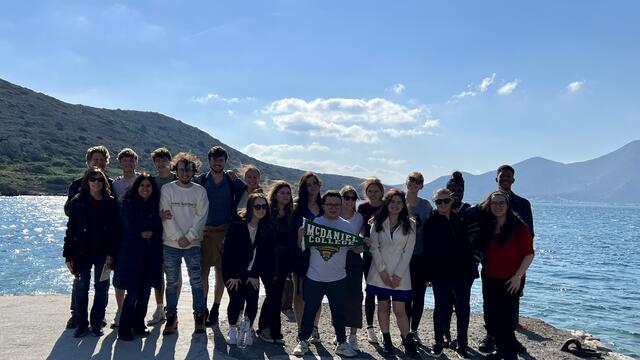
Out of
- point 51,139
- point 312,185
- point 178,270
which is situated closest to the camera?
point 178,270

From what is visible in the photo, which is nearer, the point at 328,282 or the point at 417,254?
the point at 328,282

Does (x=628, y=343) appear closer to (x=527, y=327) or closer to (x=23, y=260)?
(x=527, y=327)

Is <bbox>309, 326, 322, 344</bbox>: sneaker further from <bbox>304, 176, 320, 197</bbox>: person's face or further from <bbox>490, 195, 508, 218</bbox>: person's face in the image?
<bbox>490, 195, 508, 218</bbox>: person's face

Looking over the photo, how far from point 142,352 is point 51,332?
1.96 meters

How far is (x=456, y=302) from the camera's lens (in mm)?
6801

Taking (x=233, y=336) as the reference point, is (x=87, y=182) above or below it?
above

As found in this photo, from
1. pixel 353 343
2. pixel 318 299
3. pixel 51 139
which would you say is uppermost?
pixel 51 139

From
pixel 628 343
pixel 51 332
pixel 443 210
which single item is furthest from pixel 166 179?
pixel 628 343

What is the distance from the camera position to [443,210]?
6816 mm

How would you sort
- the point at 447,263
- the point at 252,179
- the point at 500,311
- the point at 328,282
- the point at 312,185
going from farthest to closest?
the point at 252,179 < the point at 312,185 < the point at 447,263 < the point at 328,282 < the point at 500,311

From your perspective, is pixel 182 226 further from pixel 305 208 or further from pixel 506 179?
pixel 506 179

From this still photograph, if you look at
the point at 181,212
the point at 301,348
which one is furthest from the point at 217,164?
the point at 301,348

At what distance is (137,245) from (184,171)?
51.3 inches

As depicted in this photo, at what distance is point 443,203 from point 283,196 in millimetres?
2428
